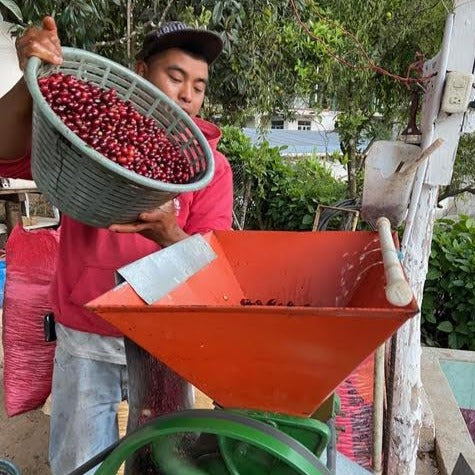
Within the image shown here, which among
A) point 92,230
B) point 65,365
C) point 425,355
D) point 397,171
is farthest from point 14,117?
point 425,355

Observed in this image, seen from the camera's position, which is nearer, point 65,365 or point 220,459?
point 220,459

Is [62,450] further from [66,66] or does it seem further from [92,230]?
[66,66]

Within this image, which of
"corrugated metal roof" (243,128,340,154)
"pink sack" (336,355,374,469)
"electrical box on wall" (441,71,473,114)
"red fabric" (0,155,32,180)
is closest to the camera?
"red fabric" (0,155,32,180)

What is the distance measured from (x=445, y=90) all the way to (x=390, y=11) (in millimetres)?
5259

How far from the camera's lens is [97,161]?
1045 mm

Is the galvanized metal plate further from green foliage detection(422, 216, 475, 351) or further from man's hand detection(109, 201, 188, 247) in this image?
green foliage detection(422, 216, 475, 351)

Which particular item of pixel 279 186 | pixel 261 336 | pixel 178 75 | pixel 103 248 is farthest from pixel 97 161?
pixel 279 186

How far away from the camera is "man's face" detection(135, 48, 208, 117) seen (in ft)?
5.45

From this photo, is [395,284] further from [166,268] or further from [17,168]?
[17,168]

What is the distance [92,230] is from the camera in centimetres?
161

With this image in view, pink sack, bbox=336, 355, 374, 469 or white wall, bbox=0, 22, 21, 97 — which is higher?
white wall, bbox=0, 22, 21, 97

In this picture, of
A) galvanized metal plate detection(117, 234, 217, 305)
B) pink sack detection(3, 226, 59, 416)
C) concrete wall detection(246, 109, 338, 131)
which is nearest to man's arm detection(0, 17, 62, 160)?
galvanized metal plate detection(117, 234, 217, 305)

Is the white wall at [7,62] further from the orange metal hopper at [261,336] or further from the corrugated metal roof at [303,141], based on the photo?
the corrugated metal roof at [303,141]

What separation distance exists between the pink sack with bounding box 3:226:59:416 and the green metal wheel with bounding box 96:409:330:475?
127cm
